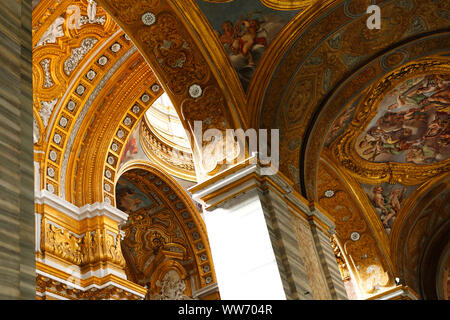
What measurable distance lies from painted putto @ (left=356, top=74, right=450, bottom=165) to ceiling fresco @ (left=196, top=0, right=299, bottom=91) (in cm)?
370

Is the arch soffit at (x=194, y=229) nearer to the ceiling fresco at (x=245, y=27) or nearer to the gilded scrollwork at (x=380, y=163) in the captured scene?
the gilded scrollwork at (x=380, y=163)

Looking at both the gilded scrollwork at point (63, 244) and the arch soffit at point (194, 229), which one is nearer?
the gilded scrollwork at point (63, 244)

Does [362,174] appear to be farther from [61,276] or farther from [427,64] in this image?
[61,276]

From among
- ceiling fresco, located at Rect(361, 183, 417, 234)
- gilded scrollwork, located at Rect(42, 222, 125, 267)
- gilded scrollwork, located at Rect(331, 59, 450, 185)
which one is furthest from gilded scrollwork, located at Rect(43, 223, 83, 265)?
ceiling fresco, located at Rect(361, 183, 417, 234)

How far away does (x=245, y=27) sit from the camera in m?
7.07

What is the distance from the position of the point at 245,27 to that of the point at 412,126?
5.34 meters

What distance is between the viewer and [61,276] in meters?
8.43

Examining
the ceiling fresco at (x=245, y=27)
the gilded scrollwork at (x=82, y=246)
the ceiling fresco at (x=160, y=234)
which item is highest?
the ceiling fresco at (x=160, y=234)

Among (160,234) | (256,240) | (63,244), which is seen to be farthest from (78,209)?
(160,234)

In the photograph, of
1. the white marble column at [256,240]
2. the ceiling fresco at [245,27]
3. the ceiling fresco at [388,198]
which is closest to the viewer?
the white marble column at [256,240]

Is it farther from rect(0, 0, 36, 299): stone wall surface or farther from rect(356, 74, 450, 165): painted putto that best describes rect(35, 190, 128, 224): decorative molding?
rect(0, 0, 36, 299): stone wall surface

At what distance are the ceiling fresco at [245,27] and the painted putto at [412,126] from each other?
3.70 metres

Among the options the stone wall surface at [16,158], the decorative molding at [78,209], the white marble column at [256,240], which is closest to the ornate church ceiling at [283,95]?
the decorative molding at [78,209]

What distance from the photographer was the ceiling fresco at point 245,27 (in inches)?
272
